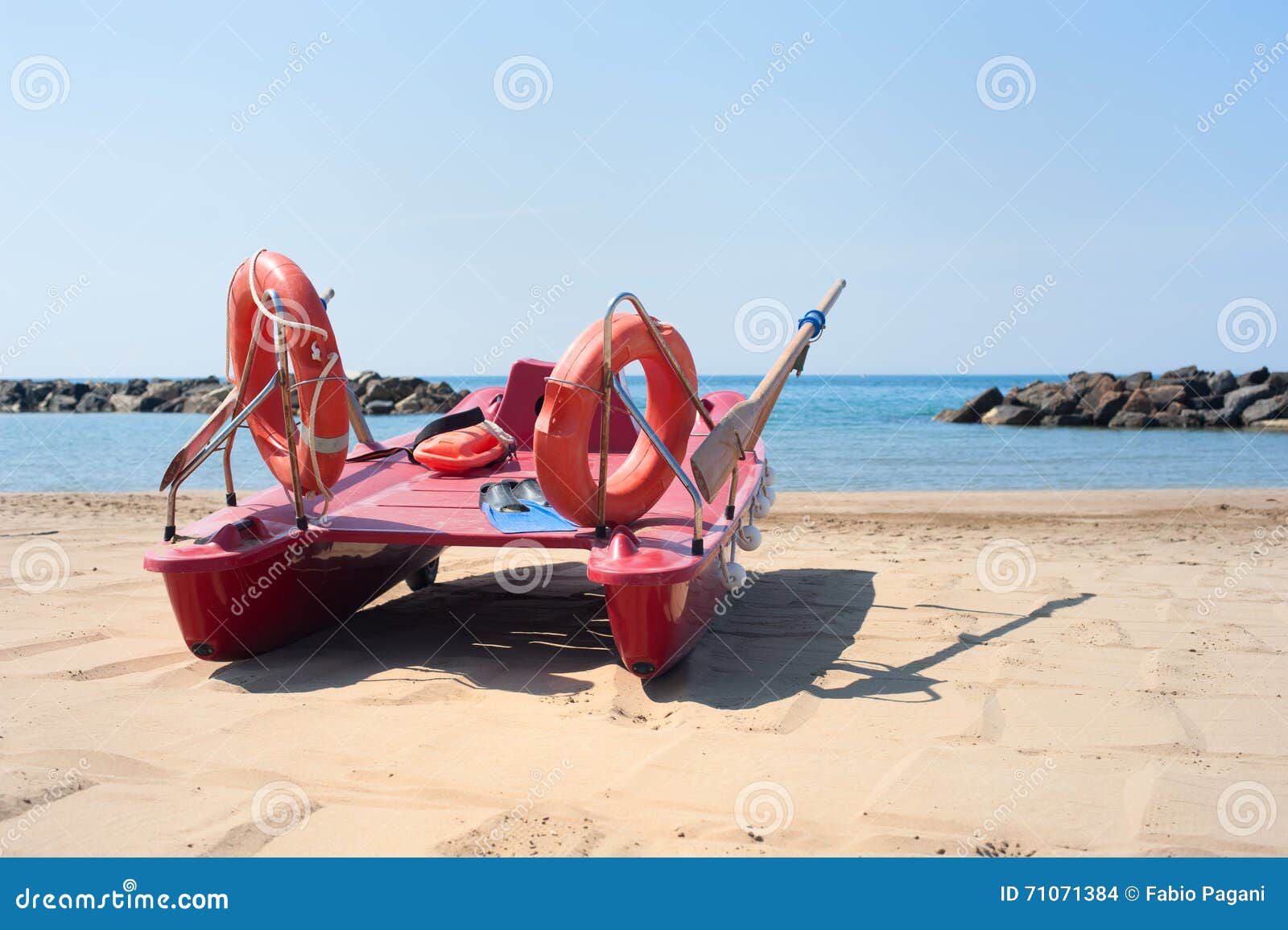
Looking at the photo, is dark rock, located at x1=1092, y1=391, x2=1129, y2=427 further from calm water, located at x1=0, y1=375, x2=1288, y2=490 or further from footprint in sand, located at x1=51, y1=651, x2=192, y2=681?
footprint in sand, located at x1=51, y1=651, x2=192, y2=681

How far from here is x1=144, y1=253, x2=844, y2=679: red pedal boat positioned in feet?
15.9

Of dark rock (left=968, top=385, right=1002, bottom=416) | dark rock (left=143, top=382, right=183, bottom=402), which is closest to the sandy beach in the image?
dark rock (left=968, top=385, right=1002, bottom=416)

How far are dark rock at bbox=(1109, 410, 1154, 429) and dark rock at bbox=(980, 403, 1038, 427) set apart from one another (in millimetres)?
2304

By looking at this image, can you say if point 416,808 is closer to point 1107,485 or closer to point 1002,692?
point 1002,692

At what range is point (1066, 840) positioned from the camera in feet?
11.2

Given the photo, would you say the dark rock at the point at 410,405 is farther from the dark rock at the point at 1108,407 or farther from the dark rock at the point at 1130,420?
the dark rock at the point at 1130,420

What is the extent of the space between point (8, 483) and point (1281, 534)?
56.5 feet

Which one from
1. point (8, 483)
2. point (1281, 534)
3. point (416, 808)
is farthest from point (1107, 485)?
point (8, 483)

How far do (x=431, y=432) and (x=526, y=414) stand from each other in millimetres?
743

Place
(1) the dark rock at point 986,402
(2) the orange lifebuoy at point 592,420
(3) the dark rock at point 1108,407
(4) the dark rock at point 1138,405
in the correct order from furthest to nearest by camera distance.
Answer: (1) the dark rock at point 986,402
(4) the dark rock at point 1138,405
(3) the dark rock at point 1108,407
(2) the orange lifebuoy at point 592,420

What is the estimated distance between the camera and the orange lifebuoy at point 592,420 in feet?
16.0

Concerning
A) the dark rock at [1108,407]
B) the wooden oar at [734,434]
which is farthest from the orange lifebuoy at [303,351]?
the dark rock at [1108,407]

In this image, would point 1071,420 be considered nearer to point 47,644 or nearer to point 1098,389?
point 1098,389

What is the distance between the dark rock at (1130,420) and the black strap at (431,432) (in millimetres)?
25851
